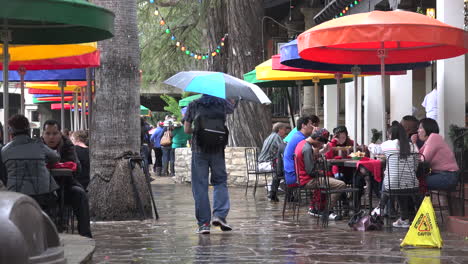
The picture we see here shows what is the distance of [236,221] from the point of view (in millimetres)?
11500

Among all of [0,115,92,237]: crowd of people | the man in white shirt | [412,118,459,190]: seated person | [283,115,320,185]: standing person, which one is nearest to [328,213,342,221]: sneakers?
[283,115,320,185]: standing person

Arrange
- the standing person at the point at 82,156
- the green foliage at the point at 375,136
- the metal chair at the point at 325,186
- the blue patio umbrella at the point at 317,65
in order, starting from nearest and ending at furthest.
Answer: the standing person at the point at 82,156 < the metal chair at the point at 325,186 < the blue patio umbrella at the point at 317,65 < the green foliage at the point at 375,136

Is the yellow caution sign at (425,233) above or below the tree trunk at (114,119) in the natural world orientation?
below

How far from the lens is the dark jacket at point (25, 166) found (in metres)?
8.09

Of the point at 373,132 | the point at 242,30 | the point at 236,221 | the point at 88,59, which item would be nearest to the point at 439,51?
the point at 236,221

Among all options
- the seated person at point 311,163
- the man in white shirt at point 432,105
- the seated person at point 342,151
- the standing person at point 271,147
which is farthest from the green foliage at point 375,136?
the seated person at point 311,163

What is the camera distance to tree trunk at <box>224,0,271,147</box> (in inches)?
782

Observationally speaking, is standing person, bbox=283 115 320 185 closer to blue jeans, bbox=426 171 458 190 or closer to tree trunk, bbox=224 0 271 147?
blue jeans, bbox=426 171 458 190

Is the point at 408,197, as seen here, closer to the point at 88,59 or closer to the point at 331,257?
the point at 331,257

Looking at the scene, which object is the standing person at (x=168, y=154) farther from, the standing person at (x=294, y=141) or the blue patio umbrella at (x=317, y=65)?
the standing person at (x=294, y=141)

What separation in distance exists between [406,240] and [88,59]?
15.6 ft

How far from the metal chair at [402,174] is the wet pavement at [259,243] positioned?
0.48 m

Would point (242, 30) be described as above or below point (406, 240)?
above

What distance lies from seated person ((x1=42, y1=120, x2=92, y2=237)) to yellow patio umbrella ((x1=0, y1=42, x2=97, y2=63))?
150 centimetres
